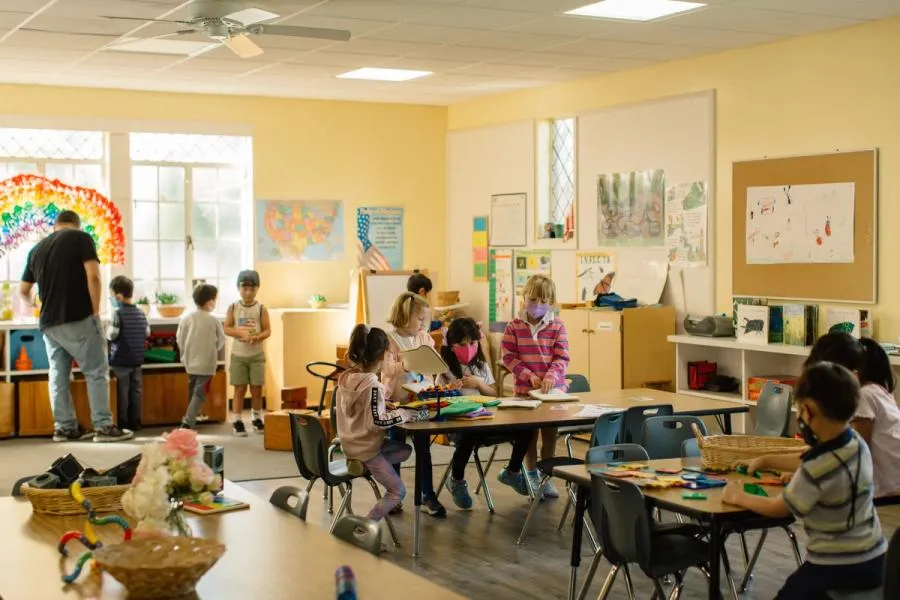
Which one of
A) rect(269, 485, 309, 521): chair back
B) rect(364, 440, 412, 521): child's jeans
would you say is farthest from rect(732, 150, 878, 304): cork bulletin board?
rect(269, 485, 309, 521): chair back

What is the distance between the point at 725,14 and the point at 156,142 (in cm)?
613

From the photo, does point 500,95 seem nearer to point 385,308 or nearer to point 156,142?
point 385,308

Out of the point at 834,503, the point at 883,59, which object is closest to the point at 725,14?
the point at 883,59

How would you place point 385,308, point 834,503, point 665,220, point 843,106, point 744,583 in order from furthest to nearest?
point 385,308, point 665,220, point 843,106, point 744,583, point 834,503

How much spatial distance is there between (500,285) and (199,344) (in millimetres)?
3078

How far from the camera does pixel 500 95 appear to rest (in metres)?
11.4

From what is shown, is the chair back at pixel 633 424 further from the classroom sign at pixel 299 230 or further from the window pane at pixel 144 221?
the window pane at pixel 144 221

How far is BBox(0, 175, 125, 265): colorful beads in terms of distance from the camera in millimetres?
10656

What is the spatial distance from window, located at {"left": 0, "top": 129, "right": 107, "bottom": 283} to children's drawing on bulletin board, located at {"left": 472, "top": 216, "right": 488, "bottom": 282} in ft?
12.1

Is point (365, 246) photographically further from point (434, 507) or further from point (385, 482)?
point (385, 482)

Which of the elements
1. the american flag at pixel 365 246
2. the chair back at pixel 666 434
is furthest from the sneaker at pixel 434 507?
the american flag at pixel 365 246

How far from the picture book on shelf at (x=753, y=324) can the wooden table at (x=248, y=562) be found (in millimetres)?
5131

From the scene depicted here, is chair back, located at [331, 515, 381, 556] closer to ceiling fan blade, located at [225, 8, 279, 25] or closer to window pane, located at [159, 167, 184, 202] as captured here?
ceiling fan blade, located at [225, 8, 279, 25]

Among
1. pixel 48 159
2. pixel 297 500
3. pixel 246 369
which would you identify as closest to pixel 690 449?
pixel 297 500
